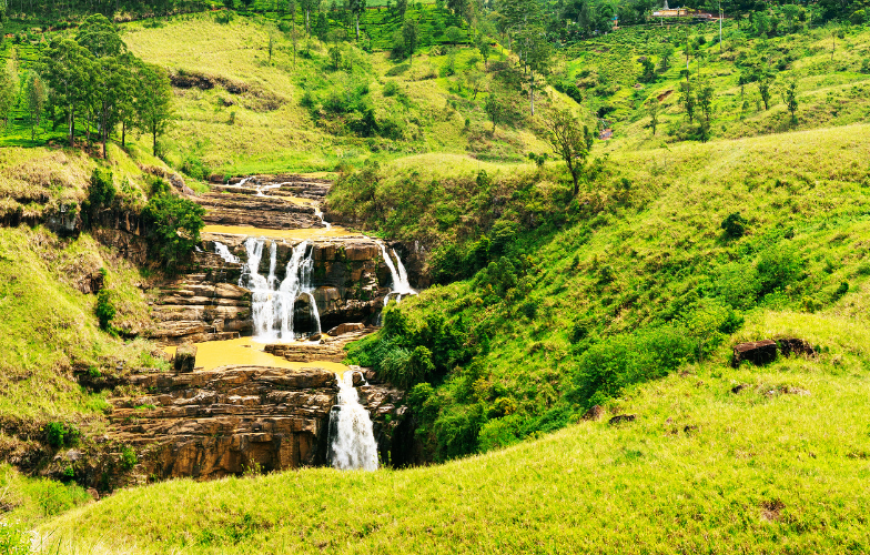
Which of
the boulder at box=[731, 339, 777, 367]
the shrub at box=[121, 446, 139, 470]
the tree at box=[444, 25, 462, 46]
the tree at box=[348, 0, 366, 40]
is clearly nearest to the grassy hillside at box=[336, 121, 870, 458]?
the boulder at box=[731, 339, 777, 367]

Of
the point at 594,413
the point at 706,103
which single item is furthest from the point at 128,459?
the point at 706,103

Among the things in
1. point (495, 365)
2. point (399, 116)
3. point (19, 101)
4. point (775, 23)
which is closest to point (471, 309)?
point (495, 365)

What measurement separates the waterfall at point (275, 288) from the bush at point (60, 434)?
13499 millimetres

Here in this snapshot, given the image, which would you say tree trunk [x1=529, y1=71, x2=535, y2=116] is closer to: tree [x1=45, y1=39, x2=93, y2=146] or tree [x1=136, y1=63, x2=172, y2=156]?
tree [x1=136, y1=63, x2=172, y2=156]

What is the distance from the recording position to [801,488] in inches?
428

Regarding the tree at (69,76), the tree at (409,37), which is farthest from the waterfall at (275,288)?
the tree at (409,37)

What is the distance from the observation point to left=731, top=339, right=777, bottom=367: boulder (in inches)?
710

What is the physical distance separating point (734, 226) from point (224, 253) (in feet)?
124

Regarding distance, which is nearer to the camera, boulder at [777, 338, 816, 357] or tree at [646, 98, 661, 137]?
boulder at [777, 338, 816, 357]

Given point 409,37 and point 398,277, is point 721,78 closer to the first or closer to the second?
point 409,37

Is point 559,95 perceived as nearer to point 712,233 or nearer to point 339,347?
point 712,233

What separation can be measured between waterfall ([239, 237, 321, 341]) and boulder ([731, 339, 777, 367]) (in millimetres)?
29591

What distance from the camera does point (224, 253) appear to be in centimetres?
3988

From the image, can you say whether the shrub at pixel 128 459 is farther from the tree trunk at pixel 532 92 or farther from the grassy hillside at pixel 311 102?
the tree trunk at pixel 532 92
